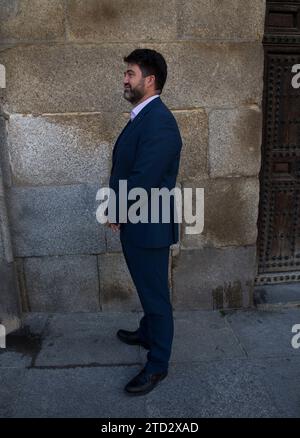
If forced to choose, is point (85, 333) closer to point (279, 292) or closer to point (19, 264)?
point (19, 264)

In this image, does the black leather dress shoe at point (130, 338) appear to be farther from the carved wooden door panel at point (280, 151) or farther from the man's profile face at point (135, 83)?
Result: the man's profile face at point (135, 83)

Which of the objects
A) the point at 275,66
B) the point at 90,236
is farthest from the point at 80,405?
the point at 275,66

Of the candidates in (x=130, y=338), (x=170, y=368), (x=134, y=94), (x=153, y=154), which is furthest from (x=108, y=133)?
(x=170, y=368)

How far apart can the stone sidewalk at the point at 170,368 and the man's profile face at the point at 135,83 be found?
1879 mm

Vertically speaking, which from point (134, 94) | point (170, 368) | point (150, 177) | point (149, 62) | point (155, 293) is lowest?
point (170, 368)

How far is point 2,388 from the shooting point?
8.55 feet

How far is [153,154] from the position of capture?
220cm

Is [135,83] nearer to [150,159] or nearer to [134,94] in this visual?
[134,94]

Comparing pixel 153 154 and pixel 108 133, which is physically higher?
pixel 108 133

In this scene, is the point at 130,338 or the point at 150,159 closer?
the point at 150,159

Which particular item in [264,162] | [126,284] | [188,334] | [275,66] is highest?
[275,66]

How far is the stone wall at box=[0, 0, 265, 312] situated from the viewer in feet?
9.96

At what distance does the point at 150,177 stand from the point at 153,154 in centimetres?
13

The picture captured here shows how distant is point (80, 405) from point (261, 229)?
2243 mm
